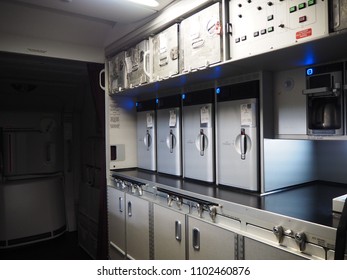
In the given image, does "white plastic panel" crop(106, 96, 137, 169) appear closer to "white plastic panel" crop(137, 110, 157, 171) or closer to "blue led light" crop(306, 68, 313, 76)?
"white plastic panel" crop(137, 110, 157, 171)

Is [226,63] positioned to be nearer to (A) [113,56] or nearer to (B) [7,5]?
(A) [113,56]

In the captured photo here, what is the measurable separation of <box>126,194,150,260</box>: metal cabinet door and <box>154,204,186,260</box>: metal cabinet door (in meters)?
0.14

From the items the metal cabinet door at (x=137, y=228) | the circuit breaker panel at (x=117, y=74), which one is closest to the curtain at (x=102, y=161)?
the circuit breaker panel at (x=117, y=74)

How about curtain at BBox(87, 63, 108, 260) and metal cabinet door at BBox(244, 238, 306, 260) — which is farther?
curtain at BBox(87, 63, 108, 260)

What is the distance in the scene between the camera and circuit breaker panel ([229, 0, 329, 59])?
1.15 meters

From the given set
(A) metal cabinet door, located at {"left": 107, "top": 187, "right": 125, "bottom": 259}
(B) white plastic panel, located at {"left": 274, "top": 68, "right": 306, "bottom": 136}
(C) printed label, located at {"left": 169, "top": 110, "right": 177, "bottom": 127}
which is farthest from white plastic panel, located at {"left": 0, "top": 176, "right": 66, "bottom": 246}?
(B) white plastic panel, located at {"left": 274, "top": 68, "right": 306, "bottom": 136}

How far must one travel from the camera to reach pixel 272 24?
4.27 ft

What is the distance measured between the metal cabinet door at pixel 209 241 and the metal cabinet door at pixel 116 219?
0.95 metres

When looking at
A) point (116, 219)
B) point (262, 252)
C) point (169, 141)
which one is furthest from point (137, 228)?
point (262, 252)

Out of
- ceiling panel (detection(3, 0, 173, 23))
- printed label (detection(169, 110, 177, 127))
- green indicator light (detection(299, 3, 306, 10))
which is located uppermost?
ceiling panel (detection(3, 0, 173, 23))

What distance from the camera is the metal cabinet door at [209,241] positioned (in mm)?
1460

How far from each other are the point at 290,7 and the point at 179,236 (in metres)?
Answer: 1.39

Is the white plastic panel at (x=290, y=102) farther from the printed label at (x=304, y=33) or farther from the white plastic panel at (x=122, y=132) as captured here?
the white plastic panel at (x=122, y=132)

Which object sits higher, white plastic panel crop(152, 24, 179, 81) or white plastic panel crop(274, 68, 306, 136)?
white plastic panel crop(152, 24, 179, 81)
